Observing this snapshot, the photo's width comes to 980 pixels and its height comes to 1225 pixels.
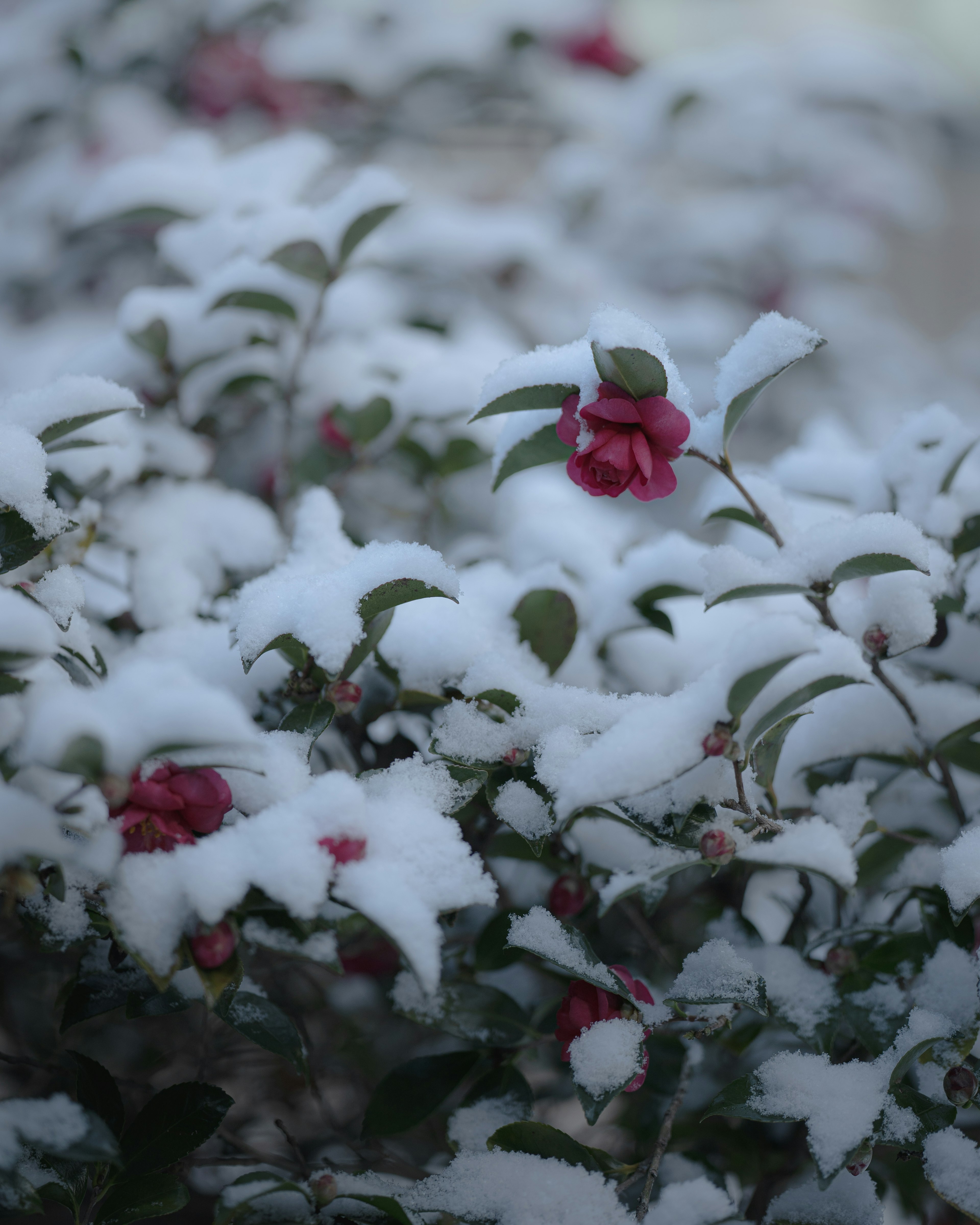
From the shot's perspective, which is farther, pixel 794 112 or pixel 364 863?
pixel 794 112

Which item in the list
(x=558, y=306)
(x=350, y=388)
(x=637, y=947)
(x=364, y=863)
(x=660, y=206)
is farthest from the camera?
(x=660, y=206)

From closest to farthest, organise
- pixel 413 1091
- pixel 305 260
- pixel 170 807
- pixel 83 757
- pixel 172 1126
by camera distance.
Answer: pixel 83 757
pixel 170 807
pixel 172 1126
pixel 413 1091
pixel 305 260

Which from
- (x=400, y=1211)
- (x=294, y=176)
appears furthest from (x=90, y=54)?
(x=400, y=1211)

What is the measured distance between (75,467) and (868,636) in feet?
2.29

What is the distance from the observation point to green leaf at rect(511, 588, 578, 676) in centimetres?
78

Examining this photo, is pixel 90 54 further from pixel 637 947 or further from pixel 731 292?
pixel 637 947

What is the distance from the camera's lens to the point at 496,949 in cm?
78

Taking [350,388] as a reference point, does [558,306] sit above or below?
below

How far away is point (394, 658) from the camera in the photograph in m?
0.73

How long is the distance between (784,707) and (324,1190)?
0.44 metres

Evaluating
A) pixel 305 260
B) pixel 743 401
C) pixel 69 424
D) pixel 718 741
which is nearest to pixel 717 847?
pixel 718 741

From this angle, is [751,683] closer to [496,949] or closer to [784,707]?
[784,707]

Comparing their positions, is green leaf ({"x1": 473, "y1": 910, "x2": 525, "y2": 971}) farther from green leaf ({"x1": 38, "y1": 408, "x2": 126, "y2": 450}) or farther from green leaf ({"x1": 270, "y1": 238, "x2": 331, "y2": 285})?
green leaf ({"x1": 270, "y1": 238, "x2": 331, "y2": 285})

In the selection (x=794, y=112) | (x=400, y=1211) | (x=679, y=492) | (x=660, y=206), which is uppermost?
(x=794, y=112)
